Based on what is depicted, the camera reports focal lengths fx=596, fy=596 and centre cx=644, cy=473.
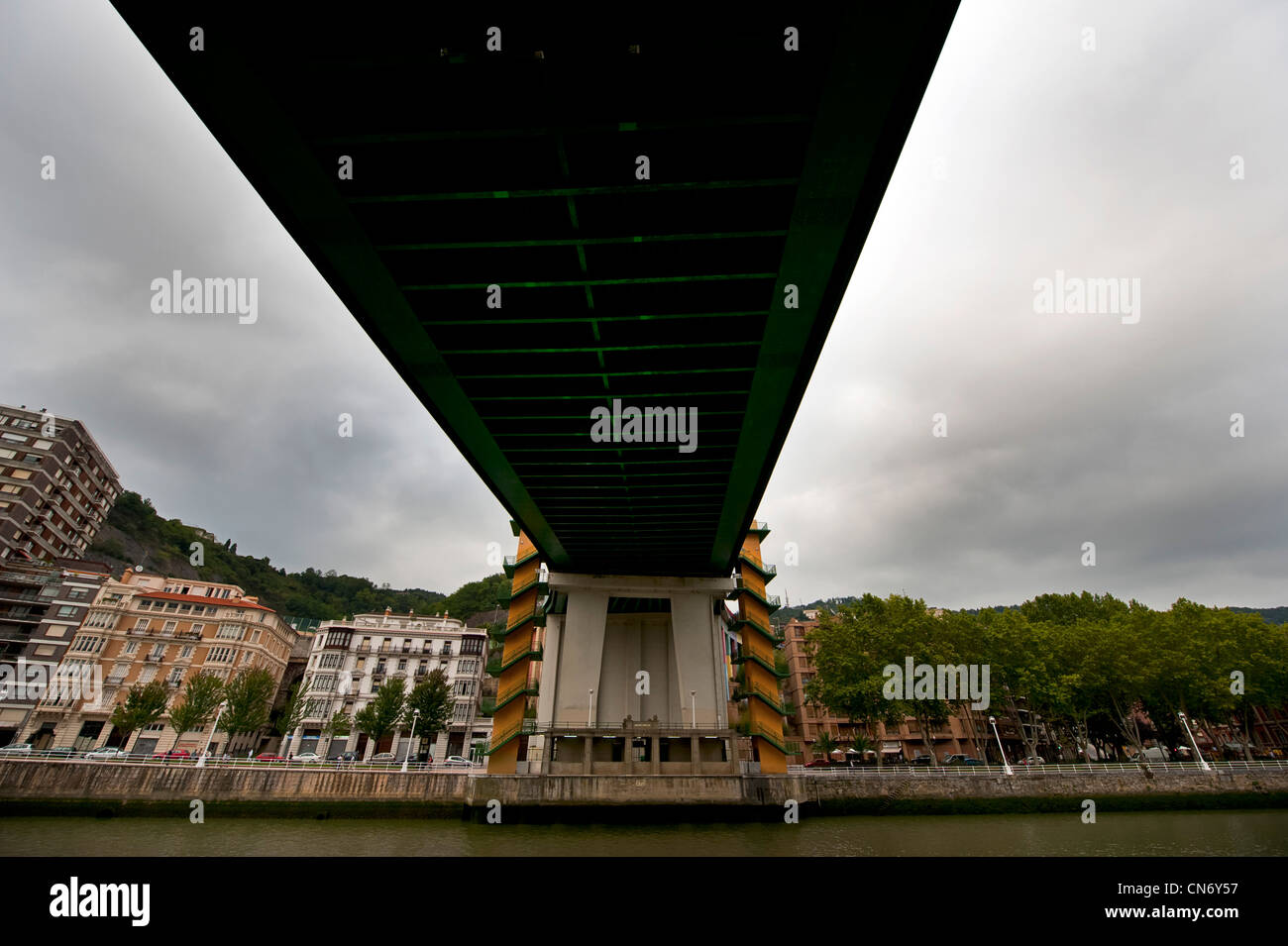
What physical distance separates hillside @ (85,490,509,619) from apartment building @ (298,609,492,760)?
25.3m

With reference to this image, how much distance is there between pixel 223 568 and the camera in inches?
3652

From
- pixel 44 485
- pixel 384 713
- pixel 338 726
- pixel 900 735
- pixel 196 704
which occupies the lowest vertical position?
pixel 900 735

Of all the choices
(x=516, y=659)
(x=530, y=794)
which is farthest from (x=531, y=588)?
(x=530, y=794)

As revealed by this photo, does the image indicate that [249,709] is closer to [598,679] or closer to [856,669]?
[598,679]

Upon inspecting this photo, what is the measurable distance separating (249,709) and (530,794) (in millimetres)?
21811

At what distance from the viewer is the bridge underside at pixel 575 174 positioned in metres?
7.13

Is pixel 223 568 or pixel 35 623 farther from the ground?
pixel 223 568

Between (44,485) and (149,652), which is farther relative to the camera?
(44,485)

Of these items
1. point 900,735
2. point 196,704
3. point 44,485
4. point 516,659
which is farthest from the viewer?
point 900,735

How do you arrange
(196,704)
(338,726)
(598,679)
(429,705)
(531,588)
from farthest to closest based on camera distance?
(429,705) < (338,726) < (196,704) < (598,679) < (531,588)

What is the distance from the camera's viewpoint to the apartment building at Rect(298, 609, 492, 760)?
163ft

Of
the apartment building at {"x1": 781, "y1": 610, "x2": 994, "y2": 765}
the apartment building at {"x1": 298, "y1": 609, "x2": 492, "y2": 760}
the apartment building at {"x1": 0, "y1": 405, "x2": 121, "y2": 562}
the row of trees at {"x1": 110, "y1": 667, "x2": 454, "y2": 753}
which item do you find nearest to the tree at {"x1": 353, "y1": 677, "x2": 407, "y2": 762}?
the row of trees at {"x1": 110, "y1": 667, "x2": 454, "y2": 753}

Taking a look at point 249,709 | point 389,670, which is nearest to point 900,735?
point 389,670
